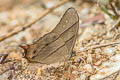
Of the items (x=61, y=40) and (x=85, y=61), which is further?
(x=85, y=61)

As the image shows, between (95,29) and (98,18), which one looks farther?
(98,18)

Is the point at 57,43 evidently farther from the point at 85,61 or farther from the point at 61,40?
the point at 85,61

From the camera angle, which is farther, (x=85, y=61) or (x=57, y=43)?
(x=85, y=61)

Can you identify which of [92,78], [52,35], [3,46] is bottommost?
[92,78]

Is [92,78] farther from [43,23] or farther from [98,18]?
[43,23]

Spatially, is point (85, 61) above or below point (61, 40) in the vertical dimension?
below

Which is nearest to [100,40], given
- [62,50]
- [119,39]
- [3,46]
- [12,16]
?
[119,39]

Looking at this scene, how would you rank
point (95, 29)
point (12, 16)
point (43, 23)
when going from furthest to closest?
1. point (12, 16)
2. point (43, 23)
3. point (95, 29)

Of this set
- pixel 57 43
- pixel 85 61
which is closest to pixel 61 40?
pixel 57 43
